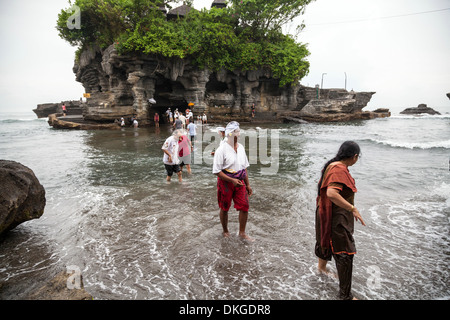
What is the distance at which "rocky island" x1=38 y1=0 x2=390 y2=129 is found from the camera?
22484mm

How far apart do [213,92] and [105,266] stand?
30.0m

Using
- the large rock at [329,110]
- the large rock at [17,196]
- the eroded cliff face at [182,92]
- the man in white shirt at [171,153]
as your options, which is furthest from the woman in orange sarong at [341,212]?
the large rock at [329,110]

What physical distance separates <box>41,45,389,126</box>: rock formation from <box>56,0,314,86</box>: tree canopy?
1.38m

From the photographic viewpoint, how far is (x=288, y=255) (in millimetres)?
3365

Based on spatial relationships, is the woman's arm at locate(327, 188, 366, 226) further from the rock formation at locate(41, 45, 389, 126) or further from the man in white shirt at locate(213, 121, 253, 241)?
the rock formation at locate(41, 45, 389, 126)

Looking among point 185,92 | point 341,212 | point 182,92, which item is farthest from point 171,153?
point 182,92

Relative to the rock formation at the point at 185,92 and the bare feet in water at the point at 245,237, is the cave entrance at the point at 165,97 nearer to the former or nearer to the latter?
the rock formation at the point at 185,92

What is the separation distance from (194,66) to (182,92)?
Answer: 331 centimetres

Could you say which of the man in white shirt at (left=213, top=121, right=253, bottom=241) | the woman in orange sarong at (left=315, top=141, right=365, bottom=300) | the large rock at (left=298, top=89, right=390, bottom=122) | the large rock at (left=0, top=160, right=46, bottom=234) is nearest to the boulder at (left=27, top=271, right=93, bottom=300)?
the large rock at (left=0, top=160, right=46, bottom=234)

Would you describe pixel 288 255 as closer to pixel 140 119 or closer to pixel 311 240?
pixel 311 240

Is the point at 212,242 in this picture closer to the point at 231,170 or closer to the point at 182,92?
the point at 231,170

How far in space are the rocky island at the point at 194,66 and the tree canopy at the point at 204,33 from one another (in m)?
0.10

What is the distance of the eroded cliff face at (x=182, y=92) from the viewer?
2302cm

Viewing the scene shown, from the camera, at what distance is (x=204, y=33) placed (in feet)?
78.3
